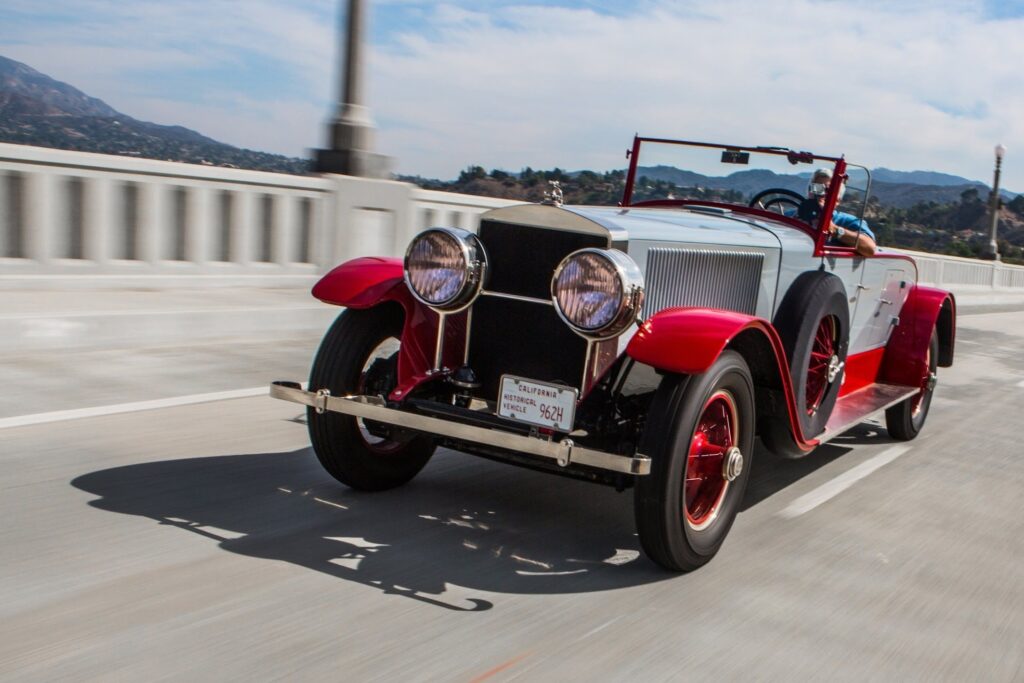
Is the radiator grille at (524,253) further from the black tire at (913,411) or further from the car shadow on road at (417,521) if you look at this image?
the black tire at (913,411)

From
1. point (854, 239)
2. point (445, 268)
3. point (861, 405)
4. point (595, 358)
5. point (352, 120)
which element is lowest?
point (861, 405)

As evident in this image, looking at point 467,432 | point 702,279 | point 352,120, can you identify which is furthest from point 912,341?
point 352,120

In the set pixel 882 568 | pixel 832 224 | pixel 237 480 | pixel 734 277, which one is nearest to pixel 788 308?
pixel 734 277

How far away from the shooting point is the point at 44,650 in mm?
2705

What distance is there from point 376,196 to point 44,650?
6844 millimetres

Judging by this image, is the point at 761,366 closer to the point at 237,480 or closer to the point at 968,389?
the point at 237,480

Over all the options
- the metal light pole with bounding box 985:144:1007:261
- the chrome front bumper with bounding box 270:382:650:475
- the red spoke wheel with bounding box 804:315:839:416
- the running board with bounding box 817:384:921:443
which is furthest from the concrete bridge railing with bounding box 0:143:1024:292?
the metal light pole with bounding box 985:144:1007:261

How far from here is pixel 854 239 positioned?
5.65 metres

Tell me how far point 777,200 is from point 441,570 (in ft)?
10.5

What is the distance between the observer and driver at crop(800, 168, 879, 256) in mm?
5469

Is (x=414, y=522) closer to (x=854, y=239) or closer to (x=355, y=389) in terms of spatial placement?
(x=355, y=389)

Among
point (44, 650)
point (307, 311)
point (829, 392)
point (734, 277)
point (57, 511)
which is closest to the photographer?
point (44, 650)

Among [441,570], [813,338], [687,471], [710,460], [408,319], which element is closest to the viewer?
[441,570]

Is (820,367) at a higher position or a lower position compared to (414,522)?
higher
